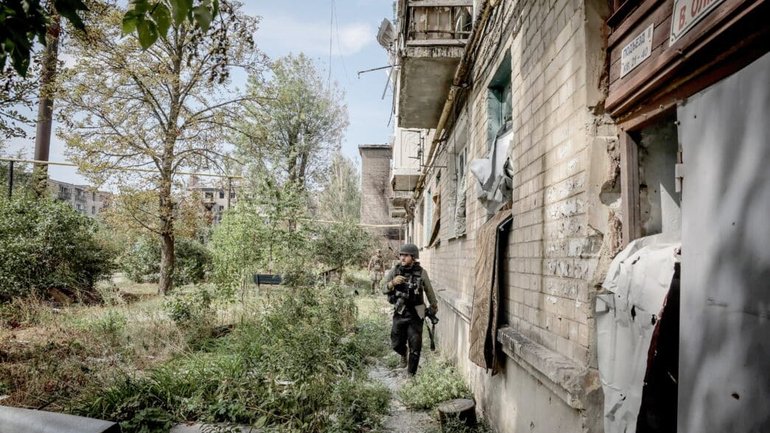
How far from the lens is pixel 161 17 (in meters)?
1.81

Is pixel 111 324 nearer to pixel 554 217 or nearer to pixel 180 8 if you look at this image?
pixel 180 8

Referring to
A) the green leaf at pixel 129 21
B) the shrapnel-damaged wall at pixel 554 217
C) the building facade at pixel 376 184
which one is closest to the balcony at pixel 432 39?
the shrapnel-damaged wall at pixel 554 217

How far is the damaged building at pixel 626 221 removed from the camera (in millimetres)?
1243

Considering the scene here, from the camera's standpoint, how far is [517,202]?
3.66 metres

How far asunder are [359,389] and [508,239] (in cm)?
242

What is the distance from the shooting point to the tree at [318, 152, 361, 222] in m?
32.5

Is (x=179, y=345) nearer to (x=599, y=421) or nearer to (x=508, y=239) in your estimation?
(x=508, y=239)

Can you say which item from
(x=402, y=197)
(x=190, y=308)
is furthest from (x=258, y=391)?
(x=402, y=197)

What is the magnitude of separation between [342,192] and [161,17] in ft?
107

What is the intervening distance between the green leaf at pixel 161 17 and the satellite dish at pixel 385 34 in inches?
427

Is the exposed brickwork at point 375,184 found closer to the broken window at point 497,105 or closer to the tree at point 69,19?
the broken window at point 497,105

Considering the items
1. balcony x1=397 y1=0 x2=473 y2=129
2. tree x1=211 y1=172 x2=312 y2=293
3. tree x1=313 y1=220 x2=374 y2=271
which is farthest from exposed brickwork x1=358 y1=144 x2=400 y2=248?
balcony x1=397 y1=0 x2=473 y2=129

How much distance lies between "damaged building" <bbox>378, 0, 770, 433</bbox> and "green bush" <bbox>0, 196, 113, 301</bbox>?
1028 cm

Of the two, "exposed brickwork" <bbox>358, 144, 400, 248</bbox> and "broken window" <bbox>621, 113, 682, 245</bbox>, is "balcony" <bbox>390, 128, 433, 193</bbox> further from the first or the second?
"exposed brickwork" <bbox>358, 144, 400, 248</bbox>
